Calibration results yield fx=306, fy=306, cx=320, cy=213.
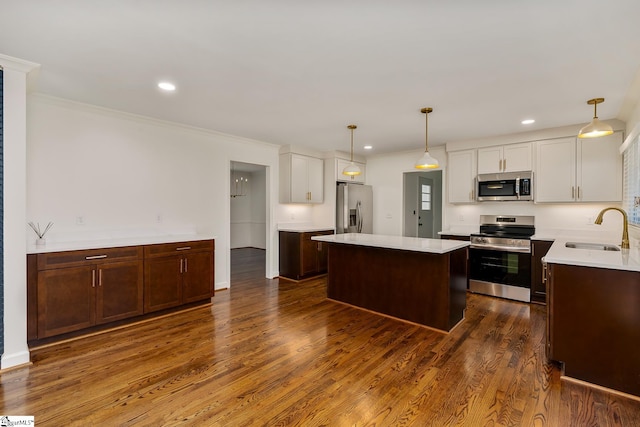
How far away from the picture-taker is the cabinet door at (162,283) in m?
3.41

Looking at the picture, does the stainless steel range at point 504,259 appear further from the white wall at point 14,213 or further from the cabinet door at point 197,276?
the white wall at point 14,213

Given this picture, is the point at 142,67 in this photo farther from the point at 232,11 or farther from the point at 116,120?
the point at 116,120

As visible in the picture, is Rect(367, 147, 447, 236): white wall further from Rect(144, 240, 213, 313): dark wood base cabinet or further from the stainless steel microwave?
Rect(144, 240, 213, 313): dark wood base cabinet

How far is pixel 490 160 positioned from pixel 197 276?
183 inches

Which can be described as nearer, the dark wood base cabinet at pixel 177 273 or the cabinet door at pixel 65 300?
the cabinet door at pixel 65 300

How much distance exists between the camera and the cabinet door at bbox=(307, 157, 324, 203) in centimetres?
585

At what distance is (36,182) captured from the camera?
315 cm

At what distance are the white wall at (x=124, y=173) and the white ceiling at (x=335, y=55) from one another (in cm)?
30

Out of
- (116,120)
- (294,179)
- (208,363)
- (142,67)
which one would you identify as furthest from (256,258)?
(142,67)

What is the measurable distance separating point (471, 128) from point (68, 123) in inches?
198

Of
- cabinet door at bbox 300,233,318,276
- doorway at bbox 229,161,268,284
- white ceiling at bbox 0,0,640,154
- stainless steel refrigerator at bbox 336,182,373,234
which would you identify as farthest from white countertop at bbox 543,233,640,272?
doorway at bbox 229,161,268,284

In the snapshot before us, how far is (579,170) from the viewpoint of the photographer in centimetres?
415

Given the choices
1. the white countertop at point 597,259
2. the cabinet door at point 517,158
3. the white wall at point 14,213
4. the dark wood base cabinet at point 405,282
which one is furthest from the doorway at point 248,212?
the white countertop at point 597,259

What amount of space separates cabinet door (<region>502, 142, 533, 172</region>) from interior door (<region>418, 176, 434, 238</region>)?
7.11 ft
